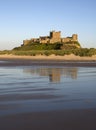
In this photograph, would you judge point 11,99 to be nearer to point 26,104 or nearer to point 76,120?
point 26,104

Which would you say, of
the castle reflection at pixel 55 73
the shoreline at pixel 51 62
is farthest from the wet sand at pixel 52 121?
the shoreline at pixel 51 62

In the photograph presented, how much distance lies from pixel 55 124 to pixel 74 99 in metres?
2.55

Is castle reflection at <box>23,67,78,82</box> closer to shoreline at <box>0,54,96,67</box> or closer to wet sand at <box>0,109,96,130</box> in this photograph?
wet sand at <box>0,109,96,130</box>

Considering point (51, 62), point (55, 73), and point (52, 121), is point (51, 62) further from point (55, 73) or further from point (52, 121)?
point (52, 121)

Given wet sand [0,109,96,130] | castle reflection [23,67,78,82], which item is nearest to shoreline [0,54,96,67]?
castle reflection [23,67,78,82]

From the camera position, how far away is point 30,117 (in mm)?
6059

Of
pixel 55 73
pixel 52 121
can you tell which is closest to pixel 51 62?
pixel 55 73

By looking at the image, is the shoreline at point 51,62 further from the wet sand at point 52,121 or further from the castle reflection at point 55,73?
the wet sand at point 52,121

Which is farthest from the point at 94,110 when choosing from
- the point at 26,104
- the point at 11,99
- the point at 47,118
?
the point at 11,99

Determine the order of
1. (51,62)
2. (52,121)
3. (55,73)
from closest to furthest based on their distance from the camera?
1. (52,121)
2. (55,73)
3. (51,62)

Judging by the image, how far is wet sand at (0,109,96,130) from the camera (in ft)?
17.7

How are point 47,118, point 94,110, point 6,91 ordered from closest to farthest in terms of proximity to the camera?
point 47,118 → point 94,110 → point 6,91

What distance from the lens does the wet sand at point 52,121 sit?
5383mm

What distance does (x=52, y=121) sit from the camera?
5.78m
